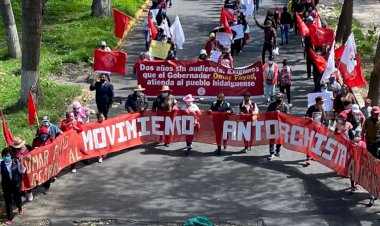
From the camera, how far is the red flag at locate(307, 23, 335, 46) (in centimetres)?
2202

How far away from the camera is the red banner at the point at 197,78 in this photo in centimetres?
2014

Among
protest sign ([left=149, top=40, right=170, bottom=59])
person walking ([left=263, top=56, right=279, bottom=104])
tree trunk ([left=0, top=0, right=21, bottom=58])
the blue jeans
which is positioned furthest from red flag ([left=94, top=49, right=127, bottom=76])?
the blue jeans

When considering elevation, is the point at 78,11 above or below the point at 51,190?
above

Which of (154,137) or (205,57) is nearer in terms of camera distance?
(154,137)

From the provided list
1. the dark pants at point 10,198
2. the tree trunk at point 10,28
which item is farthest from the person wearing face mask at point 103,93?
the tree trunk at point 10,28

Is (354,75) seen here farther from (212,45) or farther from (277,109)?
(212,45)

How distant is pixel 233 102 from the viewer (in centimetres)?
2036

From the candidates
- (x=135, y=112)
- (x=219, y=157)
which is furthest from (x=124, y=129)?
Result: (x=219, y=157)

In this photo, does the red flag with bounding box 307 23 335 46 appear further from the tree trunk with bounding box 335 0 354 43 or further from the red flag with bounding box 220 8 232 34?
the tree trunk with bounding box 335 0 354 43

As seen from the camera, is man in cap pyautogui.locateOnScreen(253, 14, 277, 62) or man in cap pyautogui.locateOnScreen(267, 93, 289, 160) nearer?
man in cap pyautogui.locateOnScreen(267, 93, 289, 160)

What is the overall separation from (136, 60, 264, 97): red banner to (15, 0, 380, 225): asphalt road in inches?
120

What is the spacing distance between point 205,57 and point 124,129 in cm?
435

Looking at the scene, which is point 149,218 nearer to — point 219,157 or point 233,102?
point 219,157

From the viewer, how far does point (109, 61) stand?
65.8 feet
